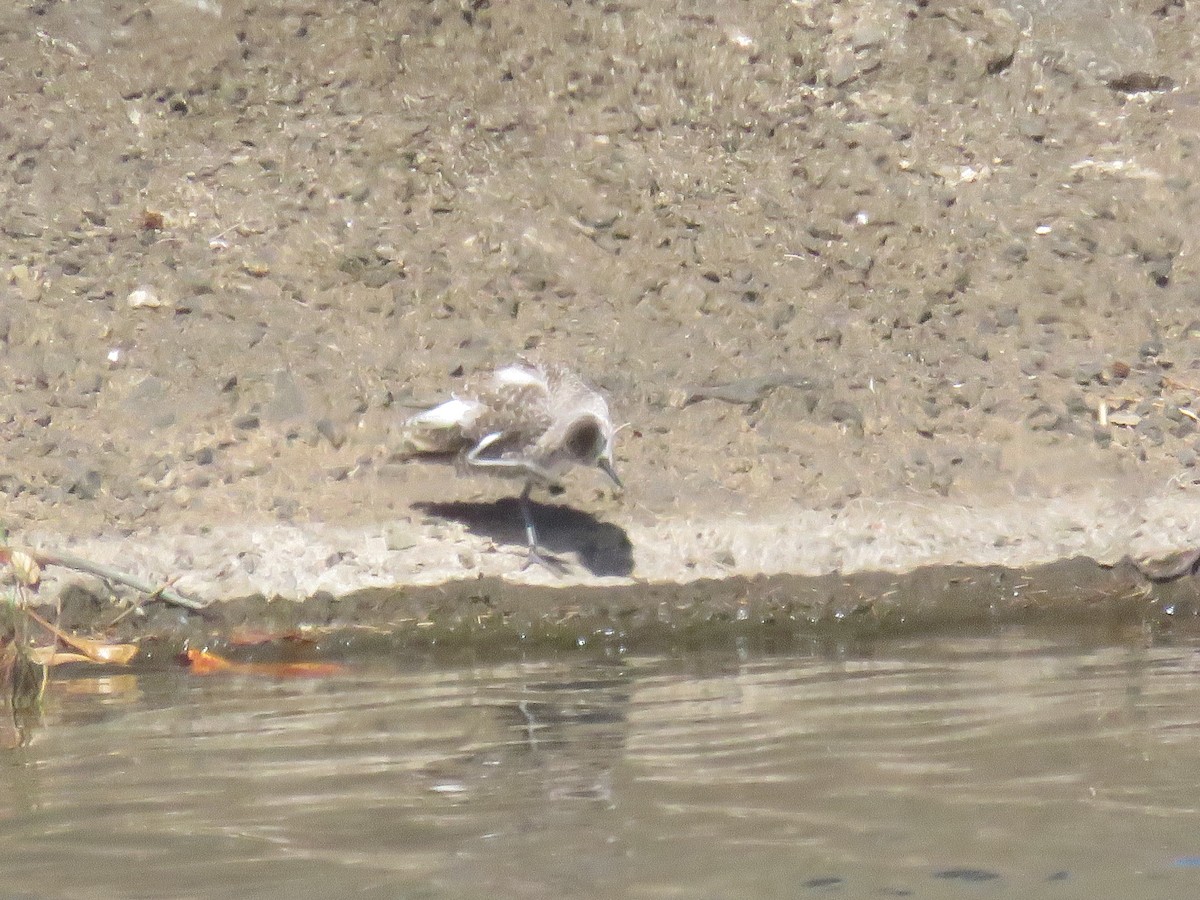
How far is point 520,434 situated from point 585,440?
260mm

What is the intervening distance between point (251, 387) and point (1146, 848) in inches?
170

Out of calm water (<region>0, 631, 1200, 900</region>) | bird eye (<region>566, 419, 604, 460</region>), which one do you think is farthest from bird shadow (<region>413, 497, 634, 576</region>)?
calm water (<region>0, 631, 1200, 900</region>)

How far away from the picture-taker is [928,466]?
7105 mm

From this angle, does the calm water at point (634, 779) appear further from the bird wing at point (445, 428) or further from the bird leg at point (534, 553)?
the bird wing at point (445, 428)

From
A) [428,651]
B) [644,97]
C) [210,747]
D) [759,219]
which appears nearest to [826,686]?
[428,651]

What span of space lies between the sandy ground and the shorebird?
0.19 meters

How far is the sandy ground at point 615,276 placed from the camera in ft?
22.0

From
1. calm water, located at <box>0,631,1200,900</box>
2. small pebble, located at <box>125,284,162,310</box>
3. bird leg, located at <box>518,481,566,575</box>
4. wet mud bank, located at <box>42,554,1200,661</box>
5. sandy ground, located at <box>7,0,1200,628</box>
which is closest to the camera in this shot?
calm water, located at <box>0,631,1200,900</box>

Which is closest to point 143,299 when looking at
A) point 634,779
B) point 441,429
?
point 441,429

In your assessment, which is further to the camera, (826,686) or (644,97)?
(644,97)

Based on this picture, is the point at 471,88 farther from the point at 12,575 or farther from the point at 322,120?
the point at 12,575

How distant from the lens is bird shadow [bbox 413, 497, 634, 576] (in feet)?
21.3

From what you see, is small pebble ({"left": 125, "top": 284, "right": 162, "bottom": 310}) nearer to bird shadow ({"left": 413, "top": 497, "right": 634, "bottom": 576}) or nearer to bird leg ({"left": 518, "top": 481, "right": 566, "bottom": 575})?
bird shadow ({"left": 413, "top": 497, "right": 634, "bottom": 576})

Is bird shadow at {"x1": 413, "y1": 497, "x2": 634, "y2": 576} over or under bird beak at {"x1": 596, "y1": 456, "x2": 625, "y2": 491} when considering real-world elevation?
under
